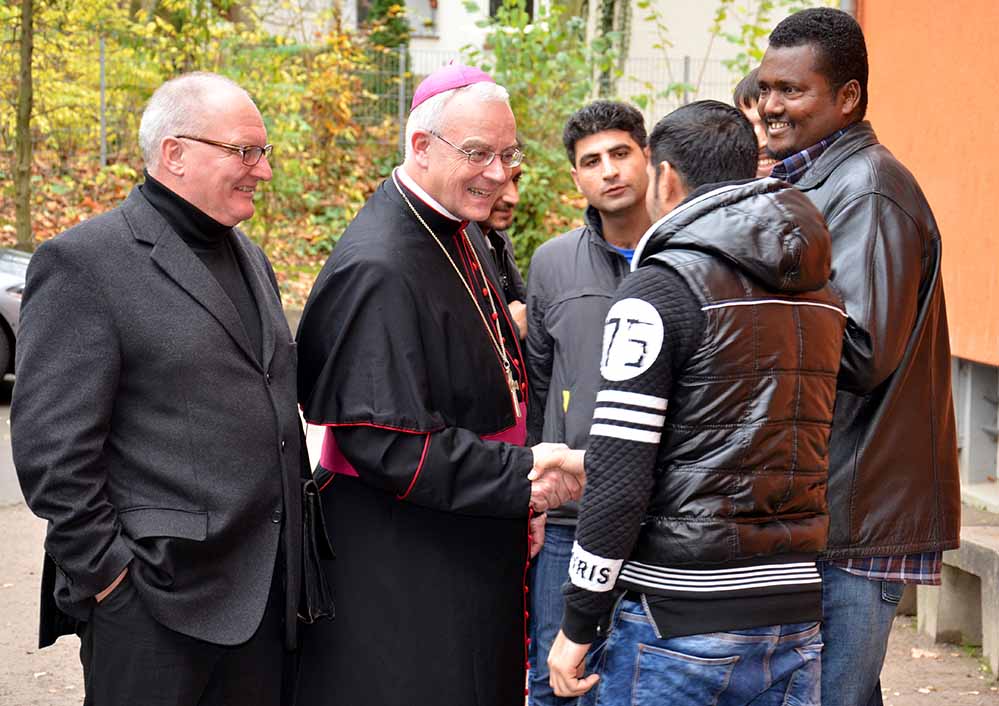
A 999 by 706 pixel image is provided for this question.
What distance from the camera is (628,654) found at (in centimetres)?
274

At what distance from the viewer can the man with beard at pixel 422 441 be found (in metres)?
3.32

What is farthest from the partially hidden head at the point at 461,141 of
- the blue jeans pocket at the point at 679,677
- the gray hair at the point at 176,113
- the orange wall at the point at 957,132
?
the orange wall at the point at 957,132

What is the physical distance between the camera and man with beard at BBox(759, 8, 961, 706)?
3.05 meters

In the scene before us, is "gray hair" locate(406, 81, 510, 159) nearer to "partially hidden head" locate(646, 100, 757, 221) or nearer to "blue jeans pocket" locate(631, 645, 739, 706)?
"partially hidden head" locate(646, 100, 757, 221)

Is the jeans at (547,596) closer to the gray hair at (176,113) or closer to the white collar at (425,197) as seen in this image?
the white collar at (425,197)

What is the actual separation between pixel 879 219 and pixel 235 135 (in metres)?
1.64

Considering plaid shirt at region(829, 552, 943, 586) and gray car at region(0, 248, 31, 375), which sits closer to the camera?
plaid shirt at region(829, 552, 943, 586)

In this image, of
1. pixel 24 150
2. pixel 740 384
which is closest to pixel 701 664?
pixel 740 384

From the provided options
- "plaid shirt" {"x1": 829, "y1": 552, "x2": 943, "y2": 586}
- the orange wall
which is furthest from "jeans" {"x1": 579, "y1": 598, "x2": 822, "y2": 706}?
the orange wall

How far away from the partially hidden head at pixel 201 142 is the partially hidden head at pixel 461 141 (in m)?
0.47

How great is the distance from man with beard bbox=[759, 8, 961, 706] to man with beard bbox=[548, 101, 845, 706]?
30 centimetres

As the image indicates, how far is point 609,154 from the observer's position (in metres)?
4.33

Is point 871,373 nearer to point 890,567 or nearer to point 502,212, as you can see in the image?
point 890,567

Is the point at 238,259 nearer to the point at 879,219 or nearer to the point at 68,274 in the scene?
the point at 68,274
